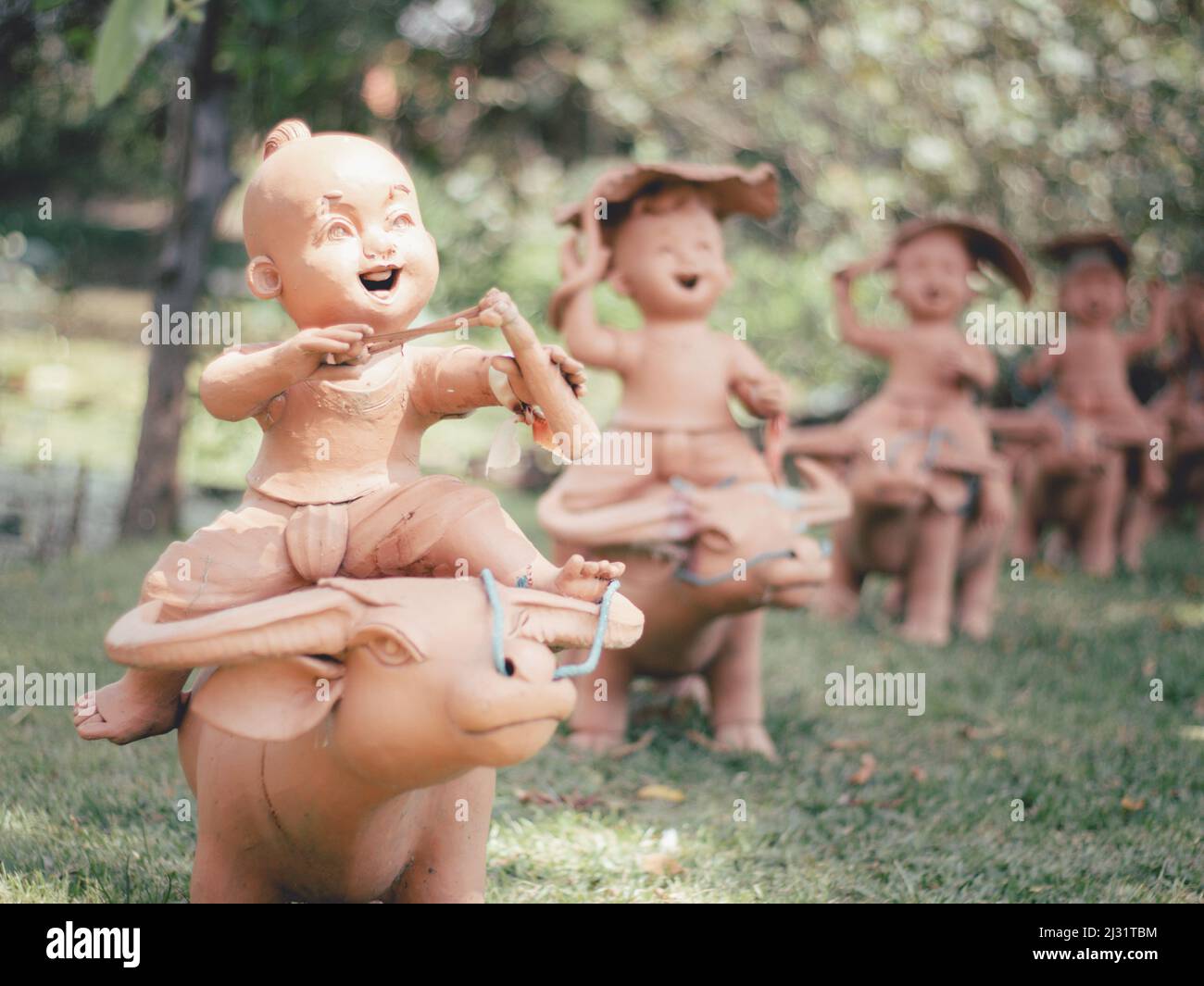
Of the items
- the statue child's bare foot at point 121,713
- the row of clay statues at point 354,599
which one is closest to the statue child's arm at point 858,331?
the row of clay statues at point 354,599

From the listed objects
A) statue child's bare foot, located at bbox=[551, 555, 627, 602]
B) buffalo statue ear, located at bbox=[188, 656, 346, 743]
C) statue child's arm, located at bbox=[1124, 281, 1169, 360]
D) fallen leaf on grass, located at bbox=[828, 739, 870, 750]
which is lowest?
fallen leaf on grass, located at bbox=[828, 739, 870, 750]

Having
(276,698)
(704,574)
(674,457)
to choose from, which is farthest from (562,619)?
(674,457)

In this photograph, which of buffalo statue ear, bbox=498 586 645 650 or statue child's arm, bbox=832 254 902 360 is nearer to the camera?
buffalo statue ear, bbox=498 586 645 650

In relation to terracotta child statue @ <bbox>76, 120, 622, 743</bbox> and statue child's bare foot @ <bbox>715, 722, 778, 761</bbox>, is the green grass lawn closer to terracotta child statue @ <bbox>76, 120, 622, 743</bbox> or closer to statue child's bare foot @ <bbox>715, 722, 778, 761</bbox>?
statue child's bare foot @ <bbox>715, 722, 778, 761</bbox>

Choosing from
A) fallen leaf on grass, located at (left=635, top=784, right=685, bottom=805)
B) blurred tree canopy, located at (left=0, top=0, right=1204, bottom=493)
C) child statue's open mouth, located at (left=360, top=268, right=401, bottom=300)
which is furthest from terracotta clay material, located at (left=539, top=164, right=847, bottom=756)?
blurred tree canopy, located at (left=0, top=0, right=1204, bottom=493)

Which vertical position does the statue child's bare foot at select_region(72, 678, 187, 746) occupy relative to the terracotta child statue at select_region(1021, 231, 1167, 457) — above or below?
below

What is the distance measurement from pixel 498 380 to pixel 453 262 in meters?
6.94

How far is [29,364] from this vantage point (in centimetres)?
1242

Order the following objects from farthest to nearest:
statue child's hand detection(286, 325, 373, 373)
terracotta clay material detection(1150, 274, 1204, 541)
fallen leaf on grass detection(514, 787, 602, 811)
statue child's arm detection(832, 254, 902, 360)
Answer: terracotta clay material detection(1150, 274, 1204, 541) → statue child's arm detection(832, 254, 902, 360) → fallen leaf on grass detection(514, 787, 602, 811) → statue child's hand detection(286, 325, 373, 373)

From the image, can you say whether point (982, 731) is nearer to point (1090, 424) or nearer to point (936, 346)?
point (936, 346)

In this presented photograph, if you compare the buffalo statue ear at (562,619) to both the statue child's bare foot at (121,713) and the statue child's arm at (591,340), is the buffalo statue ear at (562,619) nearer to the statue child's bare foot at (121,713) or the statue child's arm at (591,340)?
the statue child's bare foot at (121,713)

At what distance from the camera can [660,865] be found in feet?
10.4

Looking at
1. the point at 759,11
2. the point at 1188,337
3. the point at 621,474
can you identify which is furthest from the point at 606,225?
the point at 759,11

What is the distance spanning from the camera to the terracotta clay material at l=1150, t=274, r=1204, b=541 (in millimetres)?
7633
